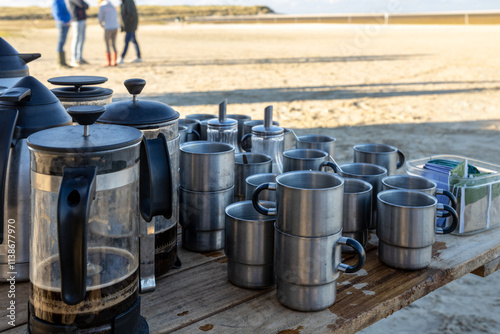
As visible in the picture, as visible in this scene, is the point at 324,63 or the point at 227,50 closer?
the point at 324,63

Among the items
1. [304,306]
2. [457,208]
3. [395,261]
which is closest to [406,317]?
[457,208]

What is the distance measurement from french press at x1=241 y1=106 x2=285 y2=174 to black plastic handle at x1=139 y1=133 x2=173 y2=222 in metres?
0.66

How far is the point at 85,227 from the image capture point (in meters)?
0.84

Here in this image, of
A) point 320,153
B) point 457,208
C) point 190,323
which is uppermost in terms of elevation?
point 320,153

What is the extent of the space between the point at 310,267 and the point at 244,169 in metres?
0.49

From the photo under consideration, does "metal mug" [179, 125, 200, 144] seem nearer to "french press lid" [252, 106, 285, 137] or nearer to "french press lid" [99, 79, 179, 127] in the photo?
"french press lid" [252, 106, 285, 137]

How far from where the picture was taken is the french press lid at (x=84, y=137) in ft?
2.91

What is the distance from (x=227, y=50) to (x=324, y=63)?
376 centimetres

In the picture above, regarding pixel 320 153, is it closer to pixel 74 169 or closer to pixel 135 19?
pixel 74 169

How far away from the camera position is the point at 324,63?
1145cm

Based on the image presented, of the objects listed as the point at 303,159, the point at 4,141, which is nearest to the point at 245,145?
the point at 303,159

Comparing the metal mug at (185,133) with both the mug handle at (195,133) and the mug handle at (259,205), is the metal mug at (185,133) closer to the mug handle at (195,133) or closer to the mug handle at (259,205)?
the mug handle at (195,133)

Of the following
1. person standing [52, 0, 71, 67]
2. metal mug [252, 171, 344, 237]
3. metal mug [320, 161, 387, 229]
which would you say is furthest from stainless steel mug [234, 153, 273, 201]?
person standing [52, 0, 71, 67]

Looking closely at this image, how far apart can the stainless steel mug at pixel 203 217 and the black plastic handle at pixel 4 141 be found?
50cm
